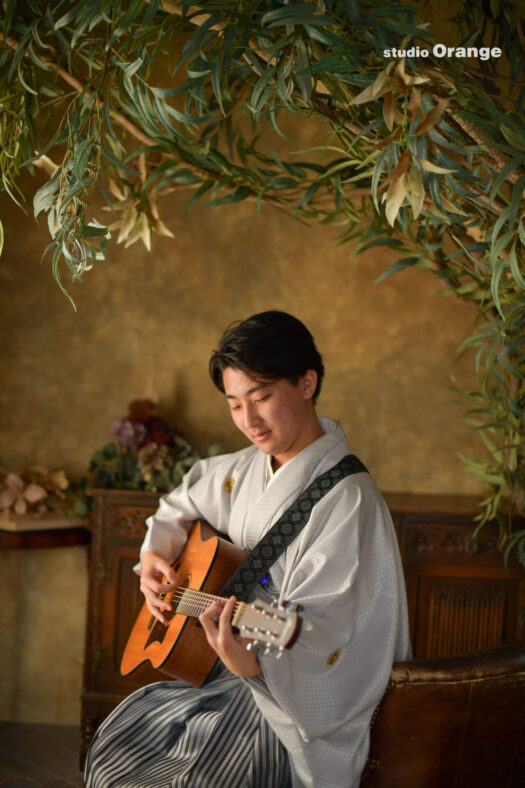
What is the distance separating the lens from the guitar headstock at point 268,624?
1.46 metres

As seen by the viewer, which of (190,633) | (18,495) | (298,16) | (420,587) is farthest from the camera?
(18,495)

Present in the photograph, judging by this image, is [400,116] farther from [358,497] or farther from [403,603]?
[403,603]

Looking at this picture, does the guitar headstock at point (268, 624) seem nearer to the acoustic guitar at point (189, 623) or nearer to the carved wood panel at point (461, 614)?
the acoustic guitar at point (189, 623)

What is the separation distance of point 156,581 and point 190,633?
0.23 meters

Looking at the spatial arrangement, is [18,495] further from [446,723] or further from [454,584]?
[446,723]

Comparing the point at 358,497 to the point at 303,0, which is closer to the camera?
the point at 303,0

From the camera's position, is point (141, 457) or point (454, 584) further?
point (141, 457)

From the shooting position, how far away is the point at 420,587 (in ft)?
9.87

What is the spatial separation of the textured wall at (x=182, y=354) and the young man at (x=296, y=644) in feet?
4.98

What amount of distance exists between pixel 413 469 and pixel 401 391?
14.6 inches

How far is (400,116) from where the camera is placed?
1538 mm

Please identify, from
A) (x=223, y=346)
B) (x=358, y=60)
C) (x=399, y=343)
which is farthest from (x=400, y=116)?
(x=399, y=343)

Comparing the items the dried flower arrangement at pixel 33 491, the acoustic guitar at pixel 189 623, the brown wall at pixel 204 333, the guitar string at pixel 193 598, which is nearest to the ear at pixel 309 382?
the acoustic guitar at pixel 189 623

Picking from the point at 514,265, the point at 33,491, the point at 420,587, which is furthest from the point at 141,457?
the point at 514,265
